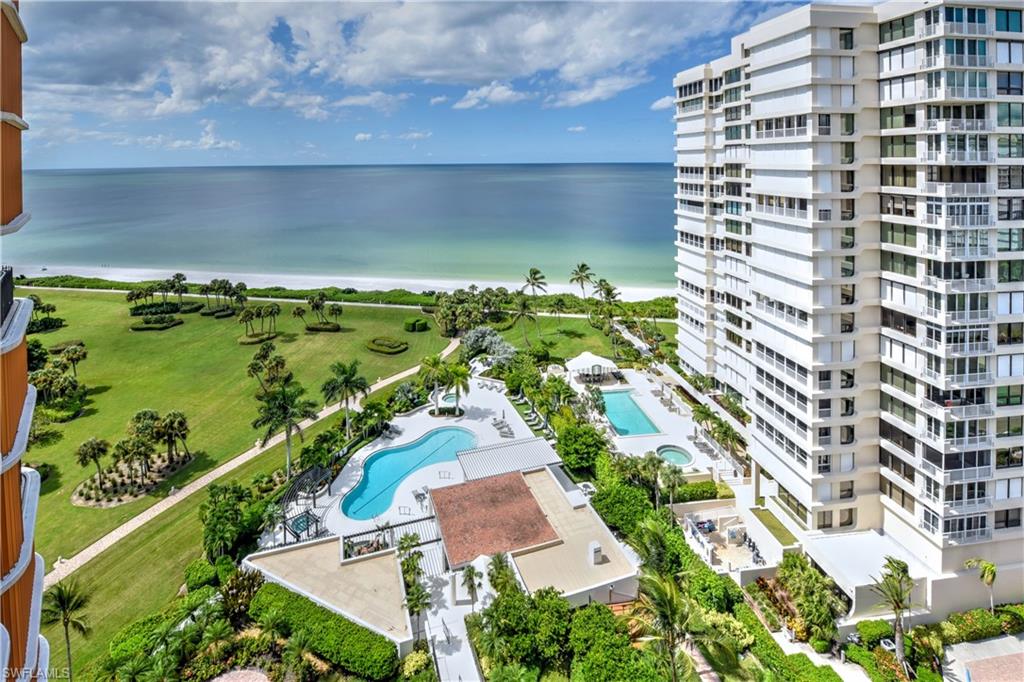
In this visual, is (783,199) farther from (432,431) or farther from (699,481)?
(432,431)

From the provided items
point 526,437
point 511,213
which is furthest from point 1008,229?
point 511,213

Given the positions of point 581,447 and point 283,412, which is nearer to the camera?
point 283,412

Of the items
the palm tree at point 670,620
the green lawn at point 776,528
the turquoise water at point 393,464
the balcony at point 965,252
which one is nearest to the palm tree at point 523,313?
the turquoise water at point 393,464

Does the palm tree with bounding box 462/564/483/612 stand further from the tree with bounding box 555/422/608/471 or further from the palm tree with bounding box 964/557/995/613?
the palm tree with bounding box 964/557/995/613

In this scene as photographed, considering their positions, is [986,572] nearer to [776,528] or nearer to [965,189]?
[776,528]

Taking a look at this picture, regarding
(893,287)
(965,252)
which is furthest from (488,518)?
(965,252)

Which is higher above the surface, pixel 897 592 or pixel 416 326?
pixel 416 326

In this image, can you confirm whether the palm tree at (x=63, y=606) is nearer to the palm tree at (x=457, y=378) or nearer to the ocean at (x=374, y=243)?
the palm tree at (x=457, y=378)
